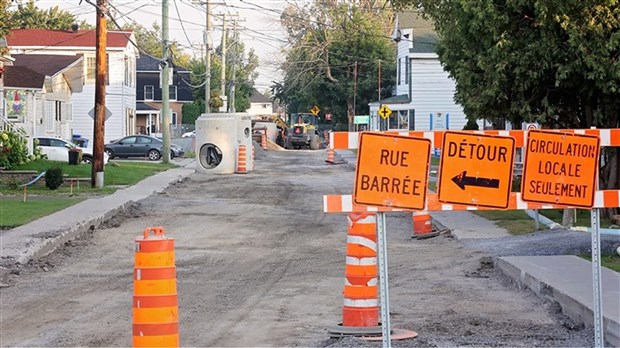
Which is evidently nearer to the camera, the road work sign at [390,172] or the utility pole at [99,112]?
the road work sign at [390,172]

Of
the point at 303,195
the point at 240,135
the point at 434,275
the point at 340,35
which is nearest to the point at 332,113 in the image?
the point at 340,35

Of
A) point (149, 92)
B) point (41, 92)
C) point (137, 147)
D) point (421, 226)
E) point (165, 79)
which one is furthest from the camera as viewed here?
point (149, 92)

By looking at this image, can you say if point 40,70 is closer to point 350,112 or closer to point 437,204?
point 437,204

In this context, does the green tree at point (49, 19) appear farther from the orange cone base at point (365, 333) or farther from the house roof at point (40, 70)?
the orange cone base at point (365, 333)

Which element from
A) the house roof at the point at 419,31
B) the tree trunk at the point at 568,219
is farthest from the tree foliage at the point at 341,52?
the tree trunk at the point at 568,219

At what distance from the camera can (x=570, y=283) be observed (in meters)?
11.9

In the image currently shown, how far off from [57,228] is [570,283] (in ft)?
33.4

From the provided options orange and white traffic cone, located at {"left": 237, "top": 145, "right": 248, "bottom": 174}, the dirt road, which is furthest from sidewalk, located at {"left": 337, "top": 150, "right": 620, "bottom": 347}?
orange and white traffic cone, located at {"left": 237, "top": 145, "right": 248, "bottom": 174}

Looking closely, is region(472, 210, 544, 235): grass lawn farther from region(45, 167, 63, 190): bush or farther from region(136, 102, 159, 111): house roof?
region(136, 102, 159, 111): house roof

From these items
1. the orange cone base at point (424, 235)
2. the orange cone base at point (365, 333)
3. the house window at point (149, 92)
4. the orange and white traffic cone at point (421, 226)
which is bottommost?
the orange cone base at point (424, 235)

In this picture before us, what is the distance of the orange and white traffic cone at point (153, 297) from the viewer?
7.86 meters

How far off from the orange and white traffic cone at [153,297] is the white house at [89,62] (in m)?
55.5

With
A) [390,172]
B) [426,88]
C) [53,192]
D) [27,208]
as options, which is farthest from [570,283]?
[426,88]

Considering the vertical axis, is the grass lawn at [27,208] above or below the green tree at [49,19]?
below
